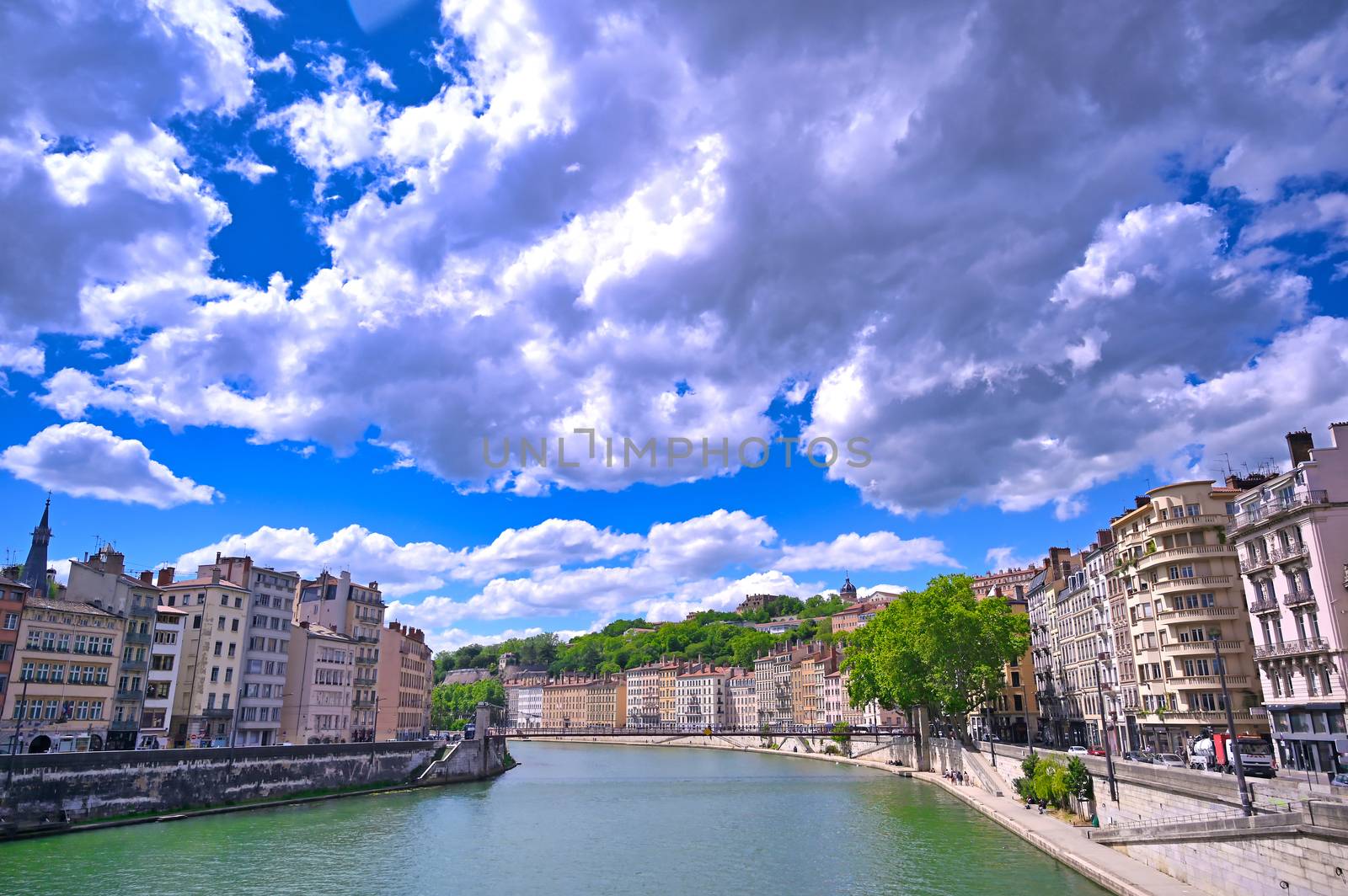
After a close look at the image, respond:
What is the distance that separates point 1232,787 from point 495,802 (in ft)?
184

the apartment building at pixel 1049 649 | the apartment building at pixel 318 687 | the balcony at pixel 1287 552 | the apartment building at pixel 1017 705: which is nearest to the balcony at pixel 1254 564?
the balcony at pixel 1287 552

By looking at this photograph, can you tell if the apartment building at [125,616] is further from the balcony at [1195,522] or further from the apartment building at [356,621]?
the balcony at [1195,522]

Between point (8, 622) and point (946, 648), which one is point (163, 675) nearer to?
point (8, 622)

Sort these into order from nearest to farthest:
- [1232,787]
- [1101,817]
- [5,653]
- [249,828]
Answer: [1232,787]
[1101,817]
[249,828]
[5,653]

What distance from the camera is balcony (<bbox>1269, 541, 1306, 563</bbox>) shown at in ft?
159

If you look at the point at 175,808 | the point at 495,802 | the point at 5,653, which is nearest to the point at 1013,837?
the point at 495,802

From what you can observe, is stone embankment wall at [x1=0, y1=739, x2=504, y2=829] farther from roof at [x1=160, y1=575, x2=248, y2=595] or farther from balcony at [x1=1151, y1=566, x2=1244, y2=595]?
balcony at [x1=1151, y1=566, x2=1244, y2=595]

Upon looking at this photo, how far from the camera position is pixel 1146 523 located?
65.3m

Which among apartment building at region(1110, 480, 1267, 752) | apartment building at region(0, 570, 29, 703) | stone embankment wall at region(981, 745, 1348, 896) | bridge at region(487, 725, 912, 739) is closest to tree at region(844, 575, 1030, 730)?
apartment building at region(1110, 480, 1267, 752)

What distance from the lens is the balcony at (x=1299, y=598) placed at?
47406 mm

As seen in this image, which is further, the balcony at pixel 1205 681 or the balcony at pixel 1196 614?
the balcony at pixel 1196 614

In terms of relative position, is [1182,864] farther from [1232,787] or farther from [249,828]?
[249,828]

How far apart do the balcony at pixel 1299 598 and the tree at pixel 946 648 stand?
32.6m

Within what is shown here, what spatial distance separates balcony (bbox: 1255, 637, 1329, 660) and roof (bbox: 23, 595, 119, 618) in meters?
77.6
